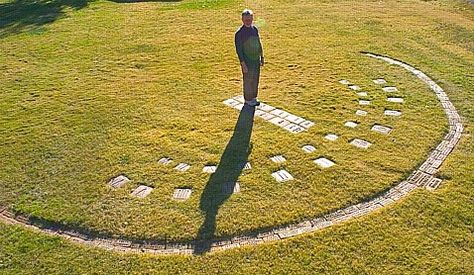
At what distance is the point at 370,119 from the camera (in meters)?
9.24

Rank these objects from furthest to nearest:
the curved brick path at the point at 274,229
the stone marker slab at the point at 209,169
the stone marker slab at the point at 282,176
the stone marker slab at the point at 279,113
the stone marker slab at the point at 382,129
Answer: the stone marker slab at the point at 279,113
the stone marker slab at the point at 382,129
the stone marker slab at the point at 209,169
the stone marker slab at the point at 282,176
the curved brick path at the point at 274,229

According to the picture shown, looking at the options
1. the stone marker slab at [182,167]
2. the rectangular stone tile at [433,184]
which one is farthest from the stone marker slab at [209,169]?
the rectangular stone tile at [433,184]

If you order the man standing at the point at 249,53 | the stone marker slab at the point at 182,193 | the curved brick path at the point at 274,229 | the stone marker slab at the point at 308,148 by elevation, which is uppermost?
the man standing at the point at 249,53

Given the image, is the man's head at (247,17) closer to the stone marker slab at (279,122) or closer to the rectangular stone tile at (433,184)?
the stone marker slab at (279,122)

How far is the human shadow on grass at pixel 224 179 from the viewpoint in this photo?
6.31 meters

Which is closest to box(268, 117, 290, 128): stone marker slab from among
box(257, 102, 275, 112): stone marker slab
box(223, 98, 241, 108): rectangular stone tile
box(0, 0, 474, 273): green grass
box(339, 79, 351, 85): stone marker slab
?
box(0, 0, 474, 273): green grass

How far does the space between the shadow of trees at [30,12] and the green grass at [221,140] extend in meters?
1.12

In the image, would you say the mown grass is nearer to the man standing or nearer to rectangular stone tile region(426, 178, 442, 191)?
rectangular stone tile region(426, 178, 442, 191)

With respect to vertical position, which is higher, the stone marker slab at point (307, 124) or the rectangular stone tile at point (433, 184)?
the stone marker slab at point (307, 124)

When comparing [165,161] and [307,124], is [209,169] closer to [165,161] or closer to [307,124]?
[165,161]

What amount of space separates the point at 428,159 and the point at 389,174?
1.00 m

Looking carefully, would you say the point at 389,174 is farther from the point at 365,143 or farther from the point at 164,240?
the point at 164,240

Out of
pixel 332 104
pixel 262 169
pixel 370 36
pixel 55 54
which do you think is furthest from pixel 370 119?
pixel 55 54

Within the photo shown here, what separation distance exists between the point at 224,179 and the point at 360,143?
284cm
